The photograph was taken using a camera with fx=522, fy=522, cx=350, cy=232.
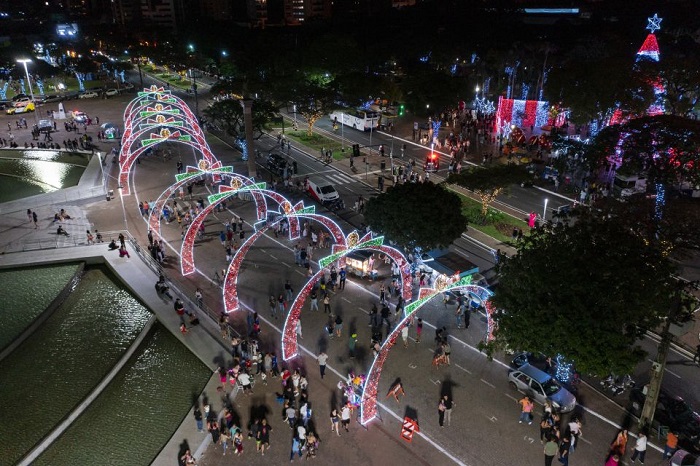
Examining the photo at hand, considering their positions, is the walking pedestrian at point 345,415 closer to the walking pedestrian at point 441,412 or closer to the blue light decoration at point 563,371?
the walking pedestrian at point 441,412

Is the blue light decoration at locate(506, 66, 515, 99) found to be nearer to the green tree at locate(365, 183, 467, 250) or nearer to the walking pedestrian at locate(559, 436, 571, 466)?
the green tree at locate(365, 183, 467, 250)

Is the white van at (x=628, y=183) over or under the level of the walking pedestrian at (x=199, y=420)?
over

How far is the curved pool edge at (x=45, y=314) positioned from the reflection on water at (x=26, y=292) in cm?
26

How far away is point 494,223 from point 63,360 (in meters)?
28.6

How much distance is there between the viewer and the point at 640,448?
1828 centimetres

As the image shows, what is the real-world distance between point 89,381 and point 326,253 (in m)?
16.2

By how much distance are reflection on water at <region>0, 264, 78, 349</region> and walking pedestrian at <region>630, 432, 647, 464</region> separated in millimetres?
26468

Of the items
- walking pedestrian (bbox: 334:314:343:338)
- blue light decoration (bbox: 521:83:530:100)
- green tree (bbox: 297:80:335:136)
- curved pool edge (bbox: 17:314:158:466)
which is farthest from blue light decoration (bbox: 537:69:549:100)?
curved pool edge (bbox: 17:314:158:466)

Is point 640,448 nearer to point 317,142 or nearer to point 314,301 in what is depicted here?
point 314,301

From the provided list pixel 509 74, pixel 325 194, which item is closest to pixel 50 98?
pixel 325 194

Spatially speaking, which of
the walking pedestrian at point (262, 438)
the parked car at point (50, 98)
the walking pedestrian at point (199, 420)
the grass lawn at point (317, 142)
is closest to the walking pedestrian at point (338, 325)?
the walking pedestrian at point (262, 438)

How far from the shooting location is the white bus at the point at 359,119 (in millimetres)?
64562

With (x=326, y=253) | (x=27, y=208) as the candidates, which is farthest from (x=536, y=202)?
(x=27, y=208)

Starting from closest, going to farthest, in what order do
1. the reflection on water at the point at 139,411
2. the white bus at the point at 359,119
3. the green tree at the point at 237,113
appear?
the reflection on water at the point at 139,411 < the green tree at the point at 237,113 < the white bus at the point at 359,119
